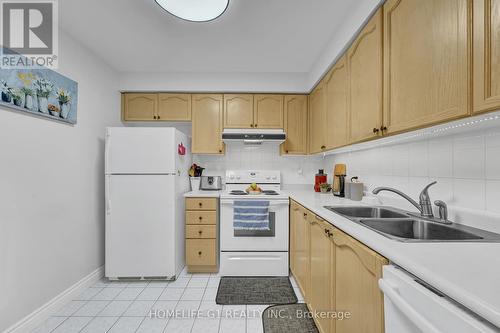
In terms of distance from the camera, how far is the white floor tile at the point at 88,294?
2.03 meters

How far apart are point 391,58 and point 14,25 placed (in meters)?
2.50

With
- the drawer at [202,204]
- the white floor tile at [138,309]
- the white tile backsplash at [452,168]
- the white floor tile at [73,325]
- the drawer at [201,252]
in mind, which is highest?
the white tile backsplash at [452,168]

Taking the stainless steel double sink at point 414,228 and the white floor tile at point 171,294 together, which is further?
the white floor tile at point 171,294

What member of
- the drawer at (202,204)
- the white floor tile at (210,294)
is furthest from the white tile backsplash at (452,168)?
the white floor tile at (210,294)

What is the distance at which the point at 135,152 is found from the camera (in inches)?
90.3

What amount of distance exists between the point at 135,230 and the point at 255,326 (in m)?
1.47

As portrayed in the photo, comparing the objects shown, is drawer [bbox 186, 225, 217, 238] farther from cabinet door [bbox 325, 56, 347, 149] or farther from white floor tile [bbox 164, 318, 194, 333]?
cabinet door [bbox 325, 56, 347, 149]

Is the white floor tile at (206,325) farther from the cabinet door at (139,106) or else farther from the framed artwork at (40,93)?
the cabinet door at (139,106)

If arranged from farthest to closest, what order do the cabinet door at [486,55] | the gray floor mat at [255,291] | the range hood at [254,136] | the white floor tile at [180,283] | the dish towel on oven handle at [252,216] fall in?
the range hood at [254,136] < the dish towel on oven handle at [252,216] < the white floor tile at [180,283] < the gray floor mat at [255,291] < the cabinet door at [486,55]

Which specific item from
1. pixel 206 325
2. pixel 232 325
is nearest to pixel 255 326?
pixel 232 325

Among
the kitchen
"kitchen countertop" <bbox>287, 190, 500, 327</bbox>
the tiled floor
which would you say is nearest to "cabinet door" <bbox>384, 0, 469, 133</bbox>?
the kitchen

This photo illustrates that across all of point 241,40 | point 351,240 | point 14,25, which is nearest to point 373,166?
point 351,240

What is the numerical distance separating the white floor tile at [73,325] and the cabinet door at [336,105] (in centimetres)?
247

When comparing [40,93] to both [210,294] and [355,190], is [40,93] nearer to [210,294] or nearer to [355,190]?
[210,294]
